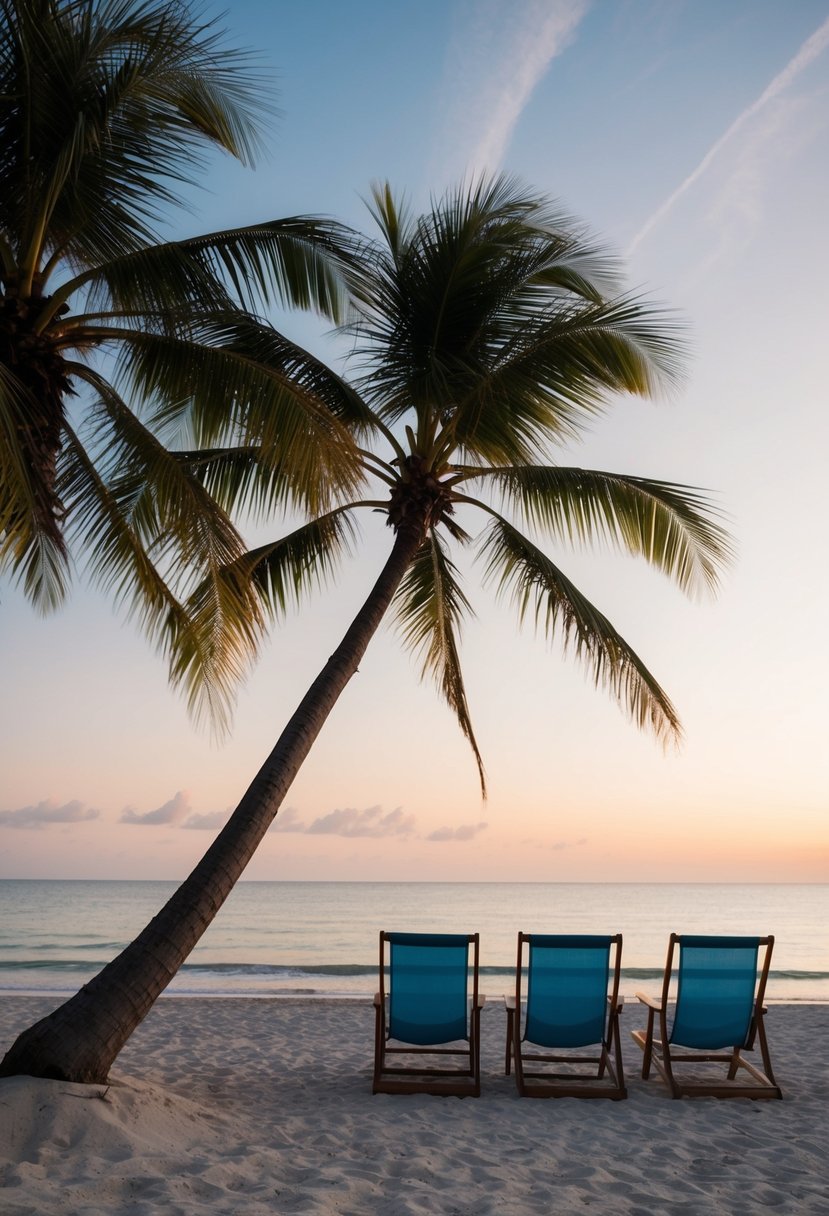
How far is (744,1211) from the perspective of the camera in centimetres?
277

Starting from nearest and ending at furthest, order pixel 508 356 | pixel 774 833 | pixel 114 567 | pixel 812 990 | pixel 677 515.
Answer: pixel 114 567 → pixel 508 356 → pixel 677 515 → pixel 812 990 → pixel 774 833

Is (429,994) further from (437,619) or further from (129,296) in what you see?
(129,296)

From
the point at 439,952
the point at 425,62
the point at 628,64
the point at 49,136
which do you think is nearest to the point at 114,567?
the point at 49,136

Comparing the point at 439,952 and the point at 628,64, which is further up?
the point at 628,64

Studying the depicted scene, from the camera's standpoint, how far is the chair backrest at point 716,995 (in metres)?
4.46

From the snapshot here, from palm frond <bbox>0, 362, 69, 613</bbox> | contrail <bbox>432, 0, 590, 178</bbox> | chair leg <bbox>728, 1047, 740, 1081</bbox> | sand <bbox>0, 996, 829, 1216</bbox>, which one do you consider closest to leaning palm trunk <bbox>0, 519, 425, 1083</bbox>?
sand <bbox>0, 996, 829, 1216</bbox>

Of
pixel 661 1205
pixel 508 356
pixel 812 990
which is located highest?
pixel 508 356

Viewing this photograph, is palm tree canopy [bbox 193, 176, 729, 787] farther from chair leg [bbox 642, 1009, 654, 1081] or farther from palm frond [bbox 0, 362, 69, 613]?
chair leg [bbox 642, 1009, 654, 1081]

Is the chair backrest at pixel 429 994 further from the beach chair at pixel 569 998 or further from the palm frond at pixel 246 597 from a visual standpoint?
the palm frond at pixel 246 597

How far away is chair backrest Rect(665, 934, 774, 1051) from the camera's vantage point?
14.6 feet

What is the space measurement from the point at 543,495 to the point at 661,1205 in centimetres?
453

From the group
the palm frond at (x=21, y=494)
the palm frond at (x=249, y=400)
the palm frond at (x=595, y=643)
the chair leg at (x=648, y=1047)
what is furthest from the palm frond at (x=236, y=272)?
the chair leg at (x=648, y=1047)

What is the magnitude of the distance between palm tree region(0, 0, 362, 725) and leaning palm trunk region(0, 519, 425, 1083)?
89 centimetres

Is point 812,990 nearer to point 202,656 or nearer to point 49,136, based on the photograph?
point 202,656
